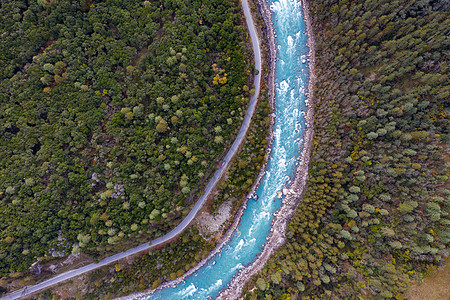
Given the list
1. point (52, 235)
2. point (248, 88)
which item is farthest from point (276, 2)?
point (52, 235)

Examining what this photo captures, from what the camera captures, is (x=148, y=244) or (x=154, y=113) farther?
(x=148, y=244)

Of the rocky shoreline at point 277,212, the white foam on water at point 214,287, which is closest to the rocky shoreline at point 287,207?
the rocky shoreline at point 277,212

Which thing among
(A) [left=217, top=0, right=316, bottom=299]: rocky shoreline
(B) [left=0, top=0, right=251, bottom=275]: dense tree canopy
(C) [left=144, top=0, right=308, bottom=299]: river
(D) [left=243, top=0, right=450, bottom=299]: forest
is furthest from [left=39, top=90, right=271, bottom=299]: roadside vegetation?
(D) [left=243, top=0, right=450, bottom=299]: forest

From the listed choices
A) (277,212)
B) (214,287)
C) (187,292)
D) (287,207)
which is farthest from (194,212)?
(287,207)

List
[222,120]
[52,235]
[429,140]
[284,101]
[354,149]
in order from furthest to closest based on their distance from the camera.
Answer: [284,101]
[222,120]
[354,149]
[52,235]
[429,140]

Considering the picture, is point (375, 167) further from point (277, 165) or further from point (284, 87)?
point (284, 87)

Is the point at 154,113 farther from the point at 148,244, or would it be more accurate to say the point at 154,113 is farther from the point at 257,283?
the point at 257,283

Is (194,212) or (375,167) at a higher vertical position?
(375,167)
